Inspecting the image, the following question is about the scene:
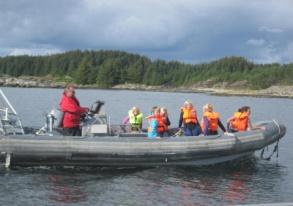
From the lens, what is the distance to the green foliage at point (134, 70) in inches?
Answer: 5561

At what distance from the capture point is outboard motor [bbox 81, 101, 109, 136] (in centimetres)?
1595

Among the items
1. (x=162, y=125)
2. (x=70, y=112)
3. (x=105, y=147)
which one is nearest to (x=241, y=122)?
(x=162, y=125)

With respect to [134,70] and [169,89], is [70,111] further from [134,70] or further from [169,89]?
[134,70]

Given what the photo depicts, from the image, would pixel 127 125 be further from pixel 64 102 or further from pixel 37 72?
pixel 37 72

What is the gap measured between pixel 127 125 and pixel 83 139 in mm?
3551

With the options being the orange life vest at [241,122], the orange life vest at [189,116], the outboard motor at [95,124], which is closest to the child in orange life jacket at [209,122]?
the orange life vest at [189,116]

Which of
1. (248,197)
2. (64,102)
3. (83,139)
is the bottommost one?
(248,197)

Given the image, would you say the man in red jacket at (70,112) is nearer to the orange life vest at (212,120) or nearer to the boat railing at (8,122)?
the boat railing at (8,122)

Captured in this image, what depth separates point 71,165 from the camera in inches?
602

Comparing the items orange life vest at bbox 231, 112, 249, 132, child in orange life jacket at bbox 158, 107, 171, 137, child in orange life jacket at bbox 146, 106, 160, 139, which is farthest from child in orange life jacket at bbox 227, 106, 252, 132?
child in orange life jacket at bbox 146, 106, 160, 139

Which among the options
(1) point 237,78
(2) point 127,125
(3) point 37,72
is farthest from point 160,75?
(2) point 127,125

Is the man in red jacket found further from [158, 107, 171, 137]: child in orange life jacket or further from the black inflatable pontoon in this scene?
[158, 107, 171, 137]: child in orange life jacket

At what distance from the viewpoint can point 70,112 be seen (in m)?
15.5

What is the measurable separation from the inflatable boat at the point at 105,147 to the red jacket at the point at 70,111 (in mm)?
363
